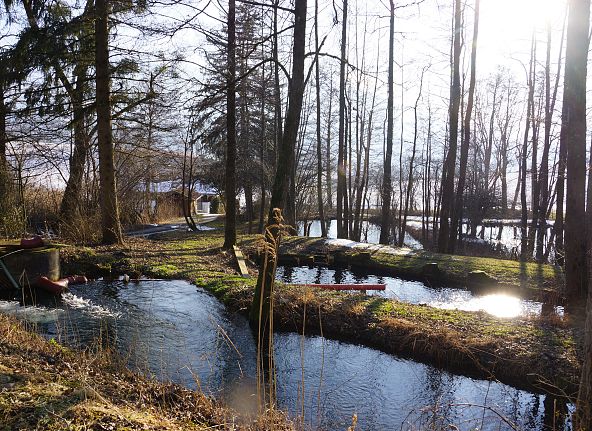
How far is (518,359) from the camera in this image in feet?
19.2

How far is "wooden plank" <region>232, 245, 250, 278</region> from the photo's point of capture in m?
10.9

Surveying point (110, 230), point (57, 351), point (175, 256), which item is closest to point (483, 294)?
point (175, 256)

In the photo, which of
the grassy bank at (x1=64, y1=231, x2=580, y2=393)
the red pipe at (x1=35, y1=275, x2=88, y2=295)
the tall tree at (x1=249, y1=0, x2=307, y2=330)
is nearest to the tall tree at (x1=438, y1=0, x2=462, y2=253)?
the grassy bank at (x1=64, y1=231, x2=580, y2=393)

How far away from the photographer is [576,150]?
24.2 ft

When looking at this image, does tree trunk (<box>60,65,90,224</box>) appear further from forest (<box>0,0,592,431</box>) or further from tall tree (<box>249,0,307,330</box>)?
tall tree (<box>249,0,307,330</box>)

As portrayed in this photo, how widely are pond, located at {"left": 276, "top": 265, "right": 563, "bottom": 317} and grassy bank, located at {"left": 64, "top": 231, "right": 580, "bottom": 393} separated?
137 centimetres

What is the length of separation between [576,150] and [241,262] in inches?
325

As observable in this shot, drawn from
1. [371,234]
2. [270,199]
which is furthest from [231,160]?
[371,234]

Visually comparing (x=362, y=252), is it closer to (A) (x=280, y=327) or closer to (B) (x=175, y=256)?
(B) (x=175, y=256)

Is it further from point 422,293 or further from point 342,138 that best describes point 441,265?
point 342,138

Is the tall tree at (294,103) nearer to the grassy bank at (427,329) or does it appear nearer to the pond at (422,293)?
the grassy bank at (427,329)

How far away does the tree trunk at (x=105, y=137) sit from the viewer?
12180 mm

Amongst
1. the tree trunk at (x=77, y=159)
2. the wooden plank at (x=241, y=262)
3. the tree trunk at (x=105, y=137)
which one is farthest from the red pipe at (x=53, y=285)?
the tree trunk at (x=77, y=159)

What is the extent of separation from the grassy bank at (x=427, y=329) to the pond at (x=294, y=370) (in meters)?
0.26
